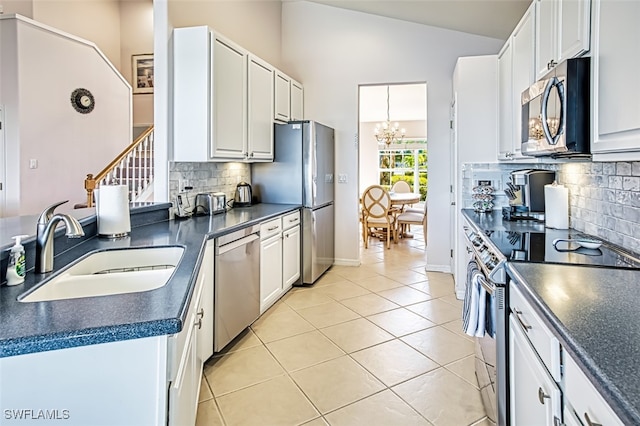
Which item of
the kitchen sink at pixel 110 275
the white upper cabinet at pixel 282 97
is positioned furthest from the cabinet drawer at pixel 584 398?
the white upper cabinet at pixel 282 97

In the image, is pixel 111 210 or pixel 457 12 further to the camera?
pixel 457 12

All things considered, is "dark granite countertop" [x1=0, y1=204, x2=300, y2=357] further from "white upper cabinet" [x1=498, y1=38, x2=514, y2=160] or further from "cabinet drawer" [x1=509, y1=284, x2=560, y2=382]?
"white upper cabinet" [x1=498, y1=38, x2=514, y2=160]

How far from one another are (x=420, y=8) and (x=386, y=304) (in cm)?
314

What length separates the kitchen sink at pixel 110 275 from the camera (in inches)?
57.2

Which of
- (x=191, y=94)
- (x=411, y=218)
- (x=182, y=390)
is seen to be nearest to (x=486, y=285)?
(x=182, y=390)

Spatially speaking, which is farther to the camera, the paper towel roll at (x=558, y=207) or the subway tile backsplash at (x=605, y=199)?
the paper towel roll at (x=558, y=207)

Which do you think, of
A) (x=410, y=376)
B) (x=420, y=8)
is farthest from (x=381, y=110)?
(x=410, y=376)

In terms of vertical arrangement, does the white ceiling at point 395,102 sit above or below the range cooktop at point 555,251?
above

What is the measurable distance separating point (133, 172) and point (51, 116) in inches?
65.6

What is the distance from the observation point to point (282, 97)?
4570mm

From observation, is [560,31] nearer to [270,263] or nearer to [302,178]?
[270,263]

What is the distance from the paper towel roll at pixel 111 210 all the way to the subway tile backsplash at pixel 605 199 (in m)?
2.53

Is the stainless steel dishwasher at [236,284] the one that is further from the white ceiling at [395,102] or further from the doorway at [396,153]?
the doorway at [396,153]

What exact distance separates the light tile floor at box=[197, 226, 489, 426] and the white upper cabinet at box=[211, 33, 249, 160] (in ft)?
4.89
